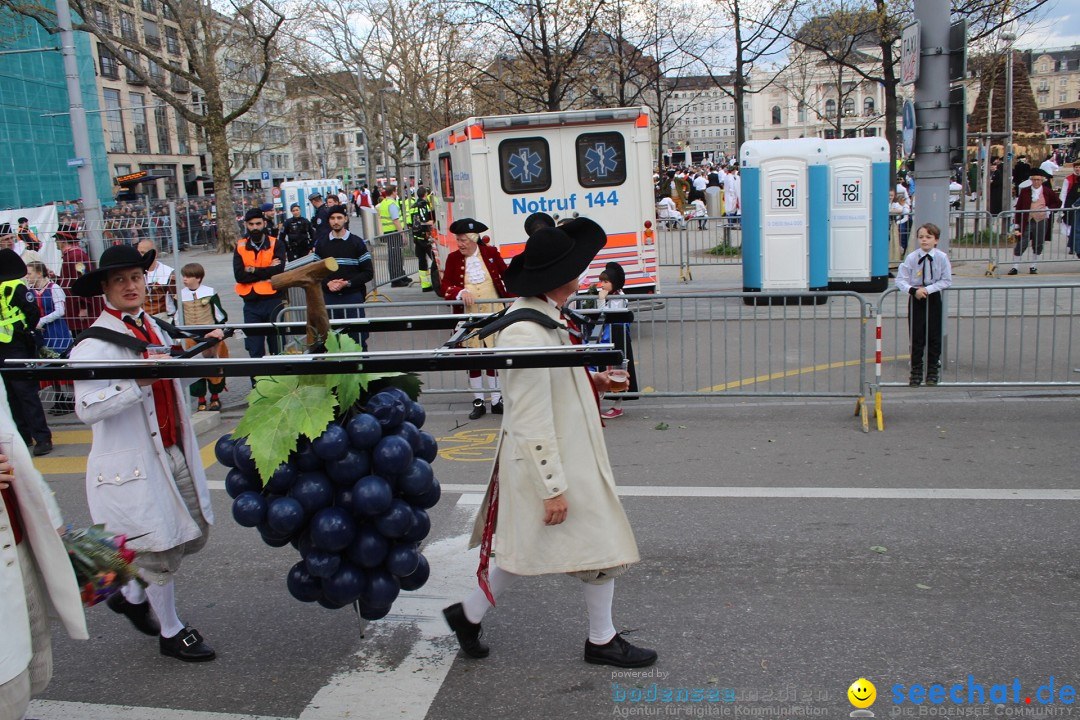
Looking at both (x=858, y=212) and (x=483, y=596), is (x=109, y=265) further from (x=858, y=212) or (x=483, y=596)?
(x=858, y=212)

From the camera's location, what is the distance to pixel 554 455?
364 cm

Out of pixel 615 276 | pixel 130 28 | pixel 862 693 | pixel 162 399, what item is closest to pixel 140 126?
pixel 130 28

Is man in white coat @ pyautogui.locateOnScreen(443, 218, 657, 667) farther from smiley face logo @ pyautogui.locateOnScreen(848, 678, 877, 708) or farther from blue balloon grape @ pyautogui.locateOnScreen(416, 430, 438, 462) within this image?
smiley face logo @ pyautogui.locateOnScreen(848, 678, 877, 708)

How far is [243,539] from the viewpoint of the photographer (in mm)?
5801

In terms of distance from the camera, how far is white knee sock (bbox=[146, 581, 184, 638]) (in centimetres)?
422

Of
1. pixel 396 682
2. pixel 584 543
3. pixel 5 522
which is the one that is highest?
pixel 5 522

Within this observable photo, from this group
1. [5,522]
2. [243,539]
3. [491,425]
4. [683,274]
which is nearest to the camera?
[5,522]

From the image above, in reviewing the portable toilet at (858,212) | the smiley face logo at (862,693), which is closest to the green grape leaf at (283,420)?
the smiley face logo at (862,693)

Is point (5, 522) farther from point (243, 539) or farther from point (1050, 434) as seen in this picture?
point (1050, 434)

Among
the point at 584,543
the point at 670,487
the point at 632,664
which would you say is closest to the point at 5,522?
the point at 584,543

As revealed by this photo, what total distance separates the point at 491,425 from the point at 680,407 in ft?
5.76

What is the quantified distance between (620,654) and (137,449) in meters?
2.24

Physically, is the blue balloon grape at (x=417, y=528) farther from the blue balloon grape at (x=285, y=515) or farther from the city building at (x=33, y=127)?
the city building at (x=33, y=127)

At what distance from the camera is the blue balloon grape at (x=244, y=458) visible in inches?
142
